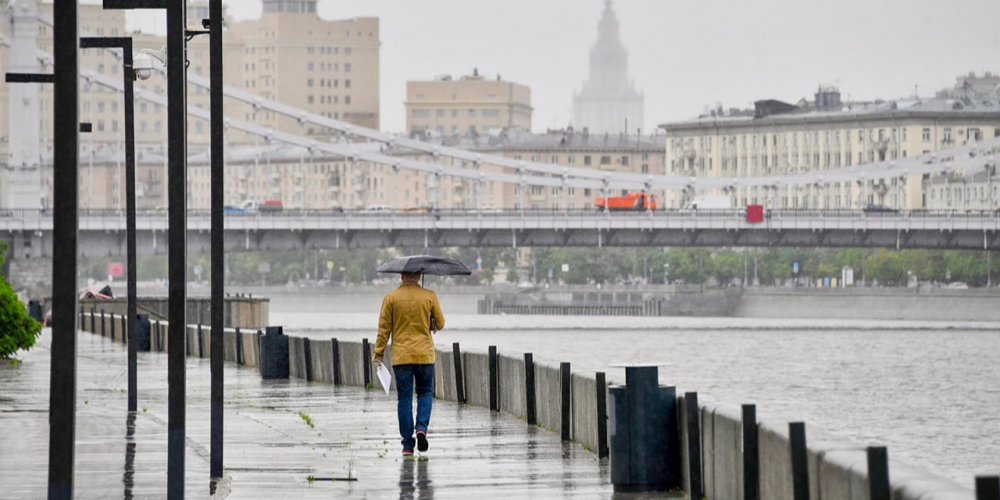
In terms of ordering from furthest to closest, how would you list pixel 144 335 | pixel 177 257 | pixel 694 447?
pixel 144 335 < pixel 694 447 < pixel 177 257

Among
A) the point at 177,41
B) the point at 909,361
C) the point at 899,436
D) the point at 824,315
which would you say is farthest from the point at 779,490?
the point at 824,315

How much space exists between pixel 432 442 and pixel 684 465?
4.48m

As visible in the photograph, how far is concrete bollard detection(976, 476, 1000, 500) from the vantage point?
8.65 metres

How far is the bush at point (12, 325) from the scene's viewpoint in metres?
33.2

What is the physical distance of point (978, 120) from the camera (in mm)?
158000

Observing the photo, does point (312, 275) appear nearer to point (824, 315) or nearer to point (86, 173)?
point (86, 173)

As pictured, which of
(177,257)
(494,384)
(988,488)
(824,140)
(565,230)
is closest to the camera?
(988,488)

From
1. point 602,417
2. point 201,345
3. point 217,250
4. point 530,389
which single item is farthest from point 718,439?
point 201,345

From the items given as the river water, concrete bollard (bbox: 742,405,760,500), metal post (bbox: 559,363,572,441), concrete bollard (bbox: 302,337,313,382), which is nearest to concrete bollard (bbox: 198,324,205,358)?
the river water

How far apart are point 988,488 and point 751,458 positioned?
13.0ft

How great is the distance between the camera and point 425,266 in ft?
56.1

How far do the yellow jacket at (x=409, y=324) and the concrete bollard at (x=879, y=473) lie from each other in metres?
6.97

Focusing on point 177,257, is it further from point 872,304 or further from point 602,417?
point 872,304

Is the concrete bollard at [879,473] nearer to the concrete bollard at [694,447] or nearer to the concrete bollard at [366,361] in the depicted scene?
the concrete bollard at [694,447]
